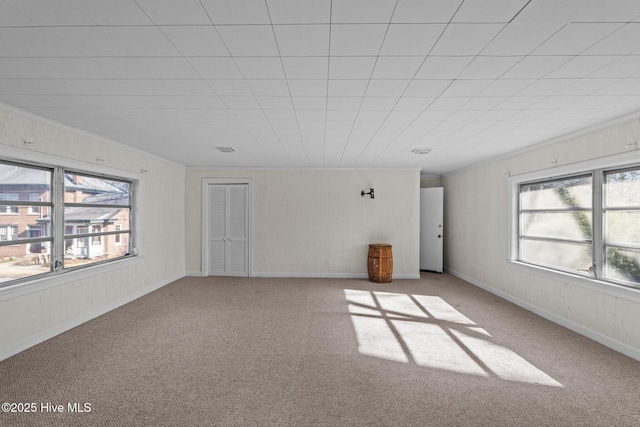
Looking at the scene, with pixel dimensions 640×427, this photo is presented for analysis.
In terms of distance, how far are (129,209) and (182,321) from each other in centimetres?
230

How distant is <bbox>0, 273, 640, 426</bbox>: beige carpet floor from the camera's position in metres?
2.18

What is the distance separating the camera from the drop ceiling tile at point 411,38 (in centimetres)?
172

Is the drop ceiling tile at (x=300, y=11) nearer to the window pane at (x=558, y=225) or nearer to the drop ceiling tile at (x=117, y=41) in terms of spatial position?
the drop ceiling tile at (x=117, y=41)

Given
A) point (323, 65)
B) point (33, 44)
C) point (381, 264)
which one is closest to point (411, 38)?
point (323, 65)

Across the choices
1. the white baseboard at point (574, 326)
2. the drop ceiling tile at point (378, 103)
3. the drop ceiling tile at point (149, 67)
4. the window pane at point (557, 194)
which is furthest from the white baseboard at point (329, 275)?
the drop ceiling tile at point (149, 67)

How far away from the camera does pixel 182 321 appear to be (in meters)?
4.05

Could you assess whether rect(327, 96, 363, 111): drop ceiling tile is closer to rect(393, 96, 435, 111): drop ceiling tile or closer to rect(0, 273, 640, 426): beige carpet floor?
rect(393, 96, 435, 111): drop ceiling tile

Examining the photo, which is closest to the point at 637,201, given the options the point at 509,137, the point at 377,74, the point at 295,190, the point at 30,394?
the point at 509,137

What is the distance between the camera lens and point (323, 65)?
7.06 ft

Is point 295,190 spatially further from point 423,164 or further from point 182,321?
point 182,321

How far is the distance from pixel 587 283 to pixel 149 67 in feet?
16.3

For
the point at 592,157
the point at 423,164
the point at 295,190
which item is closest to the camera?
the point at 592,157

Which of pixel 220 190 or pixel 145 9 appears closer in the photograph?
pixel 145 9

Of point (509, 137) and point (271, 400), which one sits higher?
point (509, 137)
